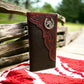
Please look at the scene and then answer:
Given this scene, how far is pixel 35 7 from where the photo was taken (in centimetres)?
968

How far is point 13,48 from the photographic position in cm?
229

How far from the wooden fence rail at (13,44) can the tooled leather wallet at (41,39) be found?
0.52m

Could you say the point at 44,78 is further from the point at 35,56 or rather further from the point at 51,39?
the point at 51,39

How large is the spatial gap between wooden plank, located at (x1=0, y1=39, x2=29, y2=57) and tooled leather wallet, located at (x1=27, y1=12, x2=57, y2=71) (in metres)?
0.54

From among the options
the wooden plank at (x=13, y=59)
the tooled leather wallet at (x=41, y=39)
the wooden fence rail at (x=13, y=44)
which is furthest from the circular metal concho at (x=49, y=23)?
the wooden plank at (x=13, y=59)

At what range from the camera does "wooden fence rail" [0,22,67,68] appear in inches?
83.4

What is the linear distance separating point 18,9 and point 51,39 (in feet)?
3.10

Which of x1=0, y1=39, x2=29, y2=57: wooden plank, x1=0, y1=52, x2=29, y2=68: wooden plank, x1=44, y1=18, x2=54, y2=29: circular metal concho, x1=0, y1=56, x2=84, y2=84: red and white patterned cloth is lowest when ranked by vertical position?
x1=0, y1=56, x2=84, y2=84: red and white patterned cloth

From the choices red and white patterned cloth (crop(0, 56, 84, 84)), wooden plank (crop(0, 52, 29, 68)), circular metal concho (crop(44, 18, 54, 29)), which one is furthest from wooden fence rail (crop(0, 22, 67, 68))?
circular metal concho (crop(44, 18, 54, 29))

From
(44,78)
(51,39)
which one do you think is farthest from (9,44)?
(44,78)

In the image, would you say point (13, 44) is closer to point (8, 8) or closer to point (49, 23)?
point (8, 8)

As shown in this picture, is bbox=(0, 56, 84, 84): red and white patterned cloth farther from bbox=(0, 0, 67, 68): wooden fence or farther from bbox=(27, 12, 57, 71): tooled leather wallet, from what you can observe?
bbox=(0, 0, 67, 68): wooden fence

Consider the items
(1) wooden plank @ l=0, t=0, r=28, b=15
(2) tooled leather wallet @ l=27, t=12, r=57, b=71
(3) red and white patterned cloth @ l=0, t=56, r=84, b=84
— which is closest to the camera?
(3) red and white patterned cloth @ l=0, t=56, r=84, b=84

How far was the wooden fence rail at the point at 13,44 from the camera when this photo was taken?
2117mm
